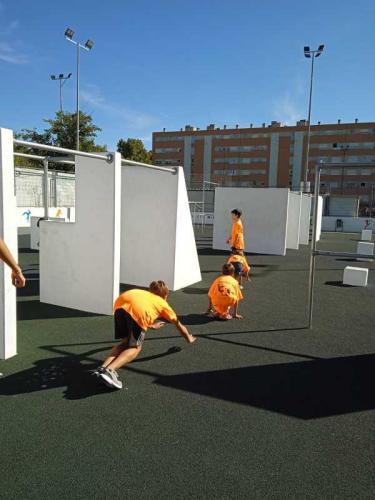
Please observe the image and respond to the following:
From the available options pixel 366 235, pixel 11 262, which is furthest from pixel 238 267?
pixel 366 235

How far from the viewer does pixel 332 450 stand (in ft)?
9.47

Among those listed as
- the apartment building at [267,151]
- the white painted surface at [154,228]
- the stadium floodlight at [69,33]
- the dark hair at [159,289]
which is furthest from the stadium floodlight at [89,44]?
the apartment building at [267,151]

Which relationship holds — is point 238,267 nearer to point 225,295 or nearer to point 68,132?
point 225,295

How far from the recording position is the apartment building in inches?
2650

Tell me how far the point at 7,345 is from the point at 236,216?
18.3ft

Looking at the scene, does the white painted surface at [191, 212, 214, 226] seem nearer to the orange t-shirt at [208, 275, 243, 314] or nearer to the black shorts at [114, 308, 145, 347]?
the orange t-shirt at [208, 275, 243, 314]

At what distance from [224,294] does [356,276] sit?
15.2ft

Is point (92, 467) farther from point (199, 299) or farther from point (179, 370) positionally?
point (199, 299)

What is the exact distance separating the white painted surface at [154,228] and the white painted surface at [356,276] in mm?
3889

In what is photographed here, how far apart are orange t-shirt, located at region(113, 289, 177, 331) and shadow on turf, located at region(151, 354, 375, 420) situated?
627mm

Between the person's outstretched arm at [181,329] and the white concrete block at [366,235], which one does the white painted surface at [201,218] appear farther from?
the person's outstretched arm at [181,329]

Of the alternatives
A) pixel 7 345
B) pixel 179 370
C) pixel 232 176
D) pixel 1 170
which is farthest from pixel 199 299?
pixel 232 176

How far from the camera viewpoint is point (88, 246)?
242 inches

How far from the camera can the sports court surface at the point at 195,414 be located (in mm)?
2521
